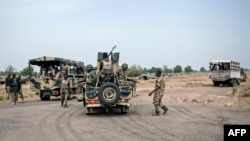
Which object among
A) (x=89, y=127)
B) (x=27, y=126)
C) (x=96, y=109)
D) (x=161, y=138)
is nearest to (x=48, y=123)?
(x=27, y=126)

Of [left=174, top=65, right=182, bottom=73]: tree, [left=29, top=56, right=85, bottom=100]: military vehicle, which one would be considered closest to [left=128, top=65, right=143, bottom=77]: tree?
[left=29, top=56, right=85, bottom=100]: military vehicle

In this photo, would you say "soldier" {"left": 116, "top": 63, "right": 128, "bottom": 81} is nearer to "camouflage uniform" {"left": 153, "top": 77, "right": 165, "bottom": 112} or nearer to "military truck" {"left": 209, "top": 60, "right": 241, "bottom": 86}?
"camouflage uniform" {"left": 153, "top": 77, "right": 165, "bottom": 112}

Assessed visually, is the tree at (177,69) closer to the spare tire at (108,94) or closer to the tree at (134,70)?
the tree at (134,70)

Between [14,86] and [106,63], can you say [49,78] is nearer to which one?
[14,86]

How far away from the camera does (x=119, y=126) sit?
1130cm

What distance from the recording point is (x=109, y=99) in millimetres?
13562

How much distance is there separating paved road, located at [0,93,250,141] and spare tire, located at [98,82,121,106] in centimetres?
63

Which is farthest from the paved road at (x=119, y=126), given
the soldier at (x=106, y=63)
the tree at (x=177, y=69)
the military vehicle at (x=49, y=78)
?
the tree at (x=177, y=69)

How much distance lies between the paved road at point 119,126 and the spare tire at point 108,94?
2.06ft

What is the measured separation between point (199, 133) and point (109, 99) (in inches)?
185

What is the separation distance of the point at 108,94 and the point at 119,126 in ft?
8.13

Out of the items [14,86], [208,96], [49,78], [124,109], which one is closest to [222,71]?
[208,96]

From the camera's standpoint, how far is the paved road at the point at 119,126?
9.38 meters

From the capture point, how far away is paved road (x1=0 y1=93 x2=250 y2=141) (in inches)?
369
